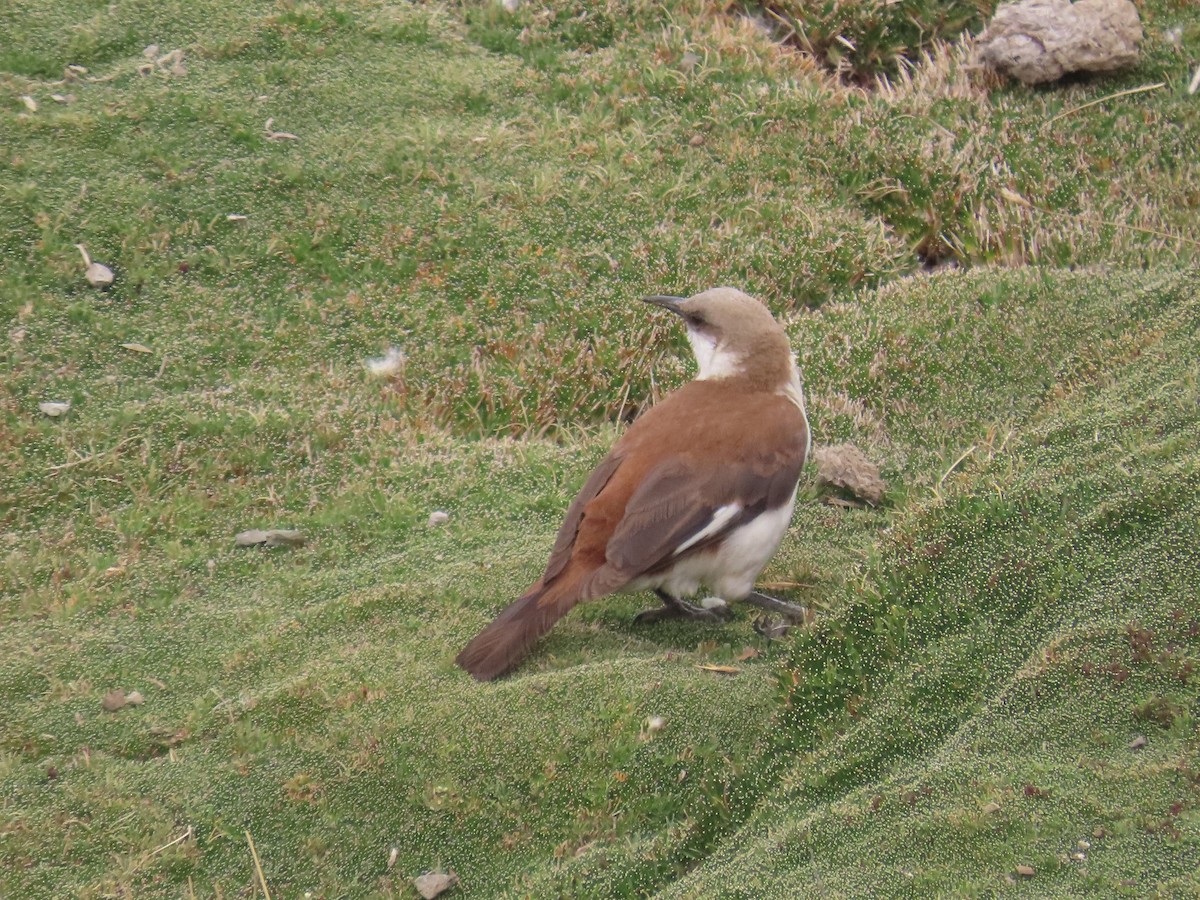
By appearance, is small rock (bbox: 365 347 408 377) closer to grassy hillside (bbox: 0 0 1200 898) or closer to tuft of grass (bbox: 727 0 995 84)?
grassy hillside (bbox: 0 0 1200 898)

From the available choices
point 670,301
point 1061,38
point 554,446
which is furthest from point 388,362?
point 1061,38

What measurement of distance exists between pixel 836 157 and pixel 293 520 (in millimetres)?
5041

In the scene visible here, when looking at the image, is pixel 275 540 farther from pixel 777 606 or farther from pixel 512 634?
pixel 777 606

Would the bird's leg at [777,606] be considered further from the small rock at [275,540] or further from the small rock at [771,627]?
the small rock at [275,540]

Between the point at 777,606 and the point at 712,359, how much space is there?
1.28 m

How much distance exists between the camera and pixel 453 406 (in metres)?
8.26

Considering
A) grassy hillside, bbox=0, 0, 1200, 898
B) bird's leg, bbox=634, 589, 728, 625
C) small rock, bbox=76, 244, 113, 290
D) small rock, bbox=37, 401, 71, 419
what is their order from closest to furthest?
grassy hillside, bbox=0, 0, 1200, 898 → bird's leg, bbox=634, 589, 728, 625 → small rock, bbox=37, 401, 71, 419 → small rock, bbox=76, 244, 113, 290

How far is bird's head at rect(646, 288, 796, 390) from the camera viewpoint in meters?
6.53

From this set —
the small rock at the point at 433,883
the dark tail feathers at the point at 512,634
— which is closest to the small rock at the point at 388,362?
the dark tail feathers at the point at 512,634

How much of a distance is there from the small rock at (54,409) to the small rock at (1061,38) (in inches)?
281

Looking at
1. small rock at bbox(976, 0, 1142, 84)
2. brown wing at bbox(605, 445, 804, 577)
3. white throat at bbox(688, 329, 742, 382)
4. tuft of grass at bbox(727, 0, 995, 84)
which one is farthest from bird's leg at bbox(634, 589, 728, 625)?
tuft of grass at bbox(727, 0, 995, 84)

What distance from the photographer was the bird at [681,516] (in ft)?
18.5

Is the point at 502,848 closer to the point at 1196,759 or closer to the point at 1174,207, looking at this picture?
the point at 1196,759

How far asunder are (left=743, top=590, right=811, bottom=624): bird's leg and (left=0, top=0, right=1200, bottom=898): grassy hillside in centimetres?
20
